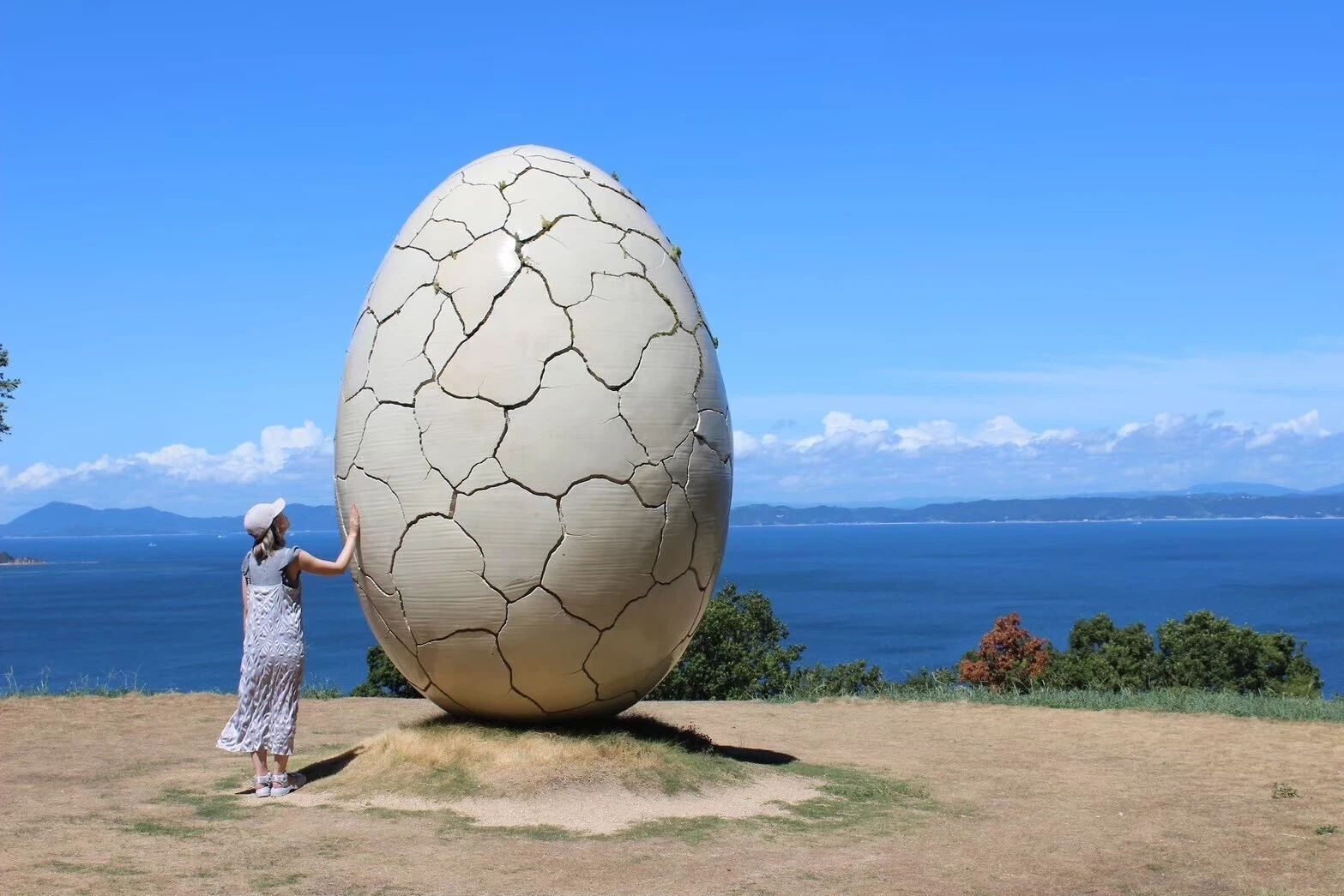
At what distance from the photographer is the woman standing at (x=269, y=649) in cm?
807

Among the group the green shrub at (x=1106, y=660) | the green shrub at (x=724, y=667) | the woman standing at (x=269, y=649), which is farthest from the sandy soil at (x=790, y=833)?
the green shrub at (x=724, y=667)

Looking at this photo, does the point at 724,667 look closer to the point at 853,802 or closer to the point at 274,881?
the point at 853,802

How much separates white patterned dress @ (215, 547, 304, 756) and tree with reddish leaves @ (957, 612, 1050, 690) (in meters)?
15.8

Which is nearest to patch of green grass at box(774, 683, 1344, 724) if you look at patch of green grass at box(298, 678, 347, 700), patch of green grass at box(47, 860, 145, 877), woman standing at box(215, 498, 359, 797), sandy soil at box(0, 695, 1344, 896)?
sandy soil at box(0, 695, 1344, 896)

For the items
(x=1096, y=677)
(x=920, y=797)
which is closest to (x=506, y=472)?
(x=920, y=797)

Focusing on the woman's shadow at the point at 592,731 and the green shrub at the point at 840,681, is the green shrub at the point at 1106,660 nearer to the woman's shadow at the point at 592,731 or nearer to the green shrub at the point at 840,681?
the green shrub at the point at 840,681

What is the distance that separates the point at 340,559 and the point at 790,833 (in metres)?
3.36

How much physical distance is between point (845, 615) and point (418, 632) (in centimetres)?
7978

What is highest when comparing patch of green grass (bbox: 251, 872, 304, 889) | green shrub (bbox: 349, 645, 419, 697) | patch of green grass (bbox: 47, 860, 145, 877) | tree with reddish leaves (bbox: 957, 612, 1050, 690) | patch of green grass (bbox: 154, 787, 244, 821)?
patch of green grass (bbox: 251, 872, 304, 889)

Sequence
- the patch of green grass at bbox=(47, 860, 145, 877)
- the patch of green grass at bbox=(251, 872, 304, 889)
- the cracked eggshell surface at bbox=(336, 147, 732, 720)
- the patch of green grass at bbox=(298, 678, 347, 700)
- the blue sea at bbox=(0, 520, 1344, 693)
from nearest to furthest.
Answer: the patch of green grass at bbox=(251, 872, 304, 889), the patch of green grass at bbox=(47, 860, 145, 877), the cracked eggshell surface at bbox=(336, 147, 732, 720), the patch of green grass at bbox=(298, 678, 347, 700), the blue sea at bbox=(0, 520, 1344, 693)

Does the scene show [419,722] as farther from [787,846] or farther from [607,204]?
[607,204]

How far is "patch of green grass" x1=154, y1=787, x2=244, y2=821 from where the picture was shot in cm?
755

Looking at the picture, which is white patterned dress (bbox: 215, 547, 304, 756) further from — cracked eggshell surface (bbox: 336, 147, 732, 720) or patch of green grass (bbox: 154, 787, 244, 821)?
cracked eggshell surface (bbox: 336, 147, 732, 720)

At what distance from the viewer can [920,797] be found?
8633mm
